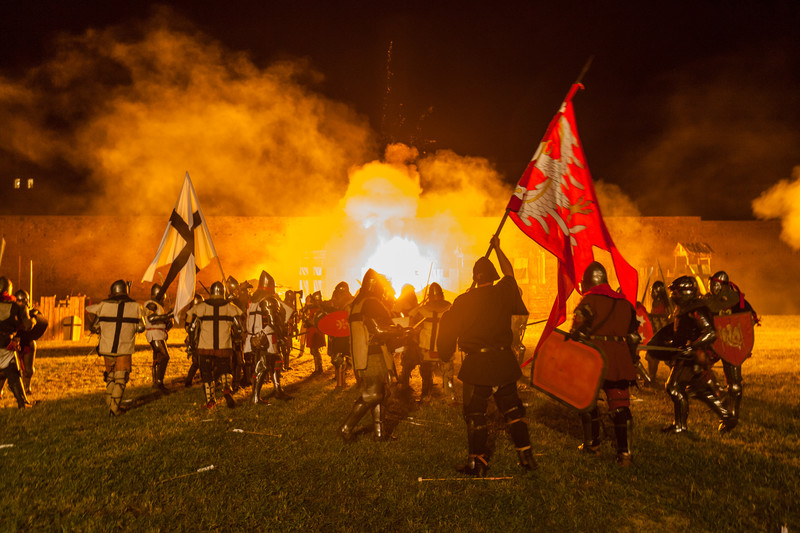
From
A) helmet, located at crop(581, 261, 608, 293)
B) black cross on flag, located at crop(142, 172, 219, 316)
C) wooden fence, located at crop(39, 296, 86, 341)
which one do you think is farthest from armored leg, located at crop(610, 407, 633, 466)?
wooden fence, located at crop(39, 296, 86, 341)

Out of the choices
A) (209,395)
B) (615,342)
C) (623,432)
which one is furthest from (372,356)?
(209,395)

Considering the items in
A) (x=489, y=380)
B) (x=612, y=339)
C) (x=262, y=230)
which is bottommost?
(x=489, y=380)

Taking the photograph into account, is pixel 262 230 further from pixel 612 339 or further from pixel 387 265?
Result: pixel 612 339

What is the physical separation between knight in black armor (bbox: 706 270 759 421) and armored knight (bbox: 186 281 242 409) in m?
7.00

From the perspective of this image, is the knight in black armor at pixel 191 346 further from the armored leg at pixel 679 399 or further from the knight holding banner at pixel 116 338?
the armored leg at pixel 679 399

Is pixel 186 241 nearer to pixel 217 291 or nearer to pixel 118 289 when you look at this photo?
pixel 217 291

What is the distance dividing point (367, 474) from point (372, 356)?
4.77 ft

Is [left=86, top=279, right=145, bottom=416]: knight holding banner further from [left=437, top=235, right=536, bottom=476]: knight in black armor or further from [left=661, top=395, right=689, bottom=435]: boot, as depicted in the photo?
[left=661, top=395, right=689, bottom=435]: boot

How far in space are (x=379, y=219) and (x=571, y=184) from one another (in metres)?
21.2

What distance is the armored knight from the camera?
290 inches

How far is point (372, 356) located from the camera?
5.73m

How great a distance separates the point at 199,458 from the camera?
5.09 meters

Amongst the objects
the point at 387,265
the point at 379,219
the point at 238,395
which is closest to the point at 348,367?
the point at 238,395

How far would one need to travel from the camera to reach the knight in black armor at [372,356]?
5652 millimetres
